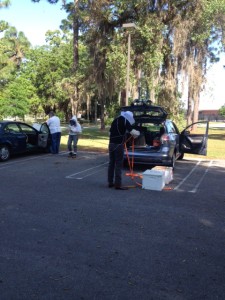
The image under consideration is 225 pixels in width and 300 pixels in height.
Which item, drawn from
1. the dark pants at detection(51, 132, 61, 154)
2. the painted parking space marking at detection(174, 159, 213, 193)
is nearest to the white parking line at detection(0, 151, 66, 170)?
the dark pants at detection(51, 132, 61, 154)

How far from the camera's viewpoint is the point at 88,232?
16.1 feet

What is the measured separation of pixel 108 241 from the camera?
4.58m

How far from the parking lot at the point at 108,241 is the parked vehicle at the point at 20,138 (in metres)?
3.24

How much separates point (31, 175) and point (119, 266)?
5.85 meters

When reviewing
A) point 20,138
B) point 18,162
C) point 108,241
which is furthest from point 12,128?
point 108,241

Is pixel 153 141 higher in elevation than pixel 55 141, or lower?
higher

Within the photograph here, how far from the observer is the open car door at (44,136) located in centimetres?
1318

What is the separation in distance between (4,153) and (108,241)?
7.72 meters

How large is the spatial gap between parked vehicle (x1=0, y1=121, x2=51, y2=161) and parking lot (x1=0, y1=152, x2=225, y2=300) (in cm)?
324

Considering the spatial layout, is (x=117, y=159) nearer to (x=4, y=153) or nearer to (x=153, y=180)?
(x=153, y=180)

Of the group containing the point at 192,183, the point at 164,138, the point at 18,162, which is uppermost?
the point at 164,138

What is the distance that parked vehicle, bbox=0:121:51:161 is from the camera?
37.5 ft

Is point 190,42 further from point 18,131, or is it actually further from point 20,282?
point 20,282

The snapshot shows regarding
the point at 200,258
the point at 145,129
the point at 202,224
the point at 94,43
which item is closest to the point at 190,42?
the point at 94,43
